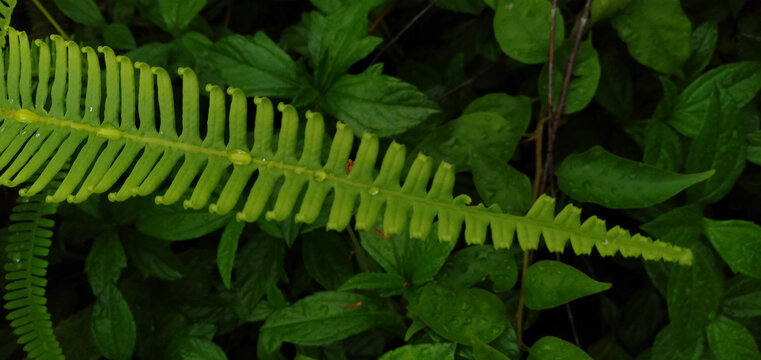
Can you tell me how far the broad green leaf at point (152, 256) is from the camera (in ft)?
5.73

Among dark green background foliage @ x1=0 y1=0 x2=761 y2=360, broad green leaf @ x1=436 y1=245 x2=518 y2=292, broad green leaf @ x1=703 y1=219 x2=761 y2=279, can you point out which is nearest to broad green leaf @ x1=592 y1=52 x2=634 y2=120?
dark green background foliage @ x1=0 y1=0 x2=761 y2=360

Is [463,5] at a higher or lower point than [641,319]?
higher

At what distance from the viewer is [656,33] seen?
158 centimetres

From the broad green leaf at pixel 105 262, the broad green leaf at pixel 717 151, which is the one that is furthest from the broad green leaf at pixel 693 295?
the broad green leaf at pixel 105 262

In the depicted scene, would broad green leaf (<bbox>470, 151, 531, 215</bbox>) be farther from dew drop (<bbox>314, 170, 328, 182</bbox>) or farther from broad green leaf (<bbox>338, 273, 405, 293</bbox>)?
dew drop (<bbox>314, 170, 328, 182</bbox>)

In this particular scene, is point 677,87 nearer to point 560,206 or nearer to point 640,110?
point 640,110

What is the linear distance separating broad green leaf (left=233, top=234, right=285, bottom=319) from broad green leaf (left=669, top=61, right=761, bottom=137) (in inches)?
44.9

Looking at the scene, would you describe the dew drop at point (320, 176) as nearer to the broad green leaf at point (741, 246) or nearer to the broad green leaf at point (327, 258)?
the broad green leaf at point (327, 258)

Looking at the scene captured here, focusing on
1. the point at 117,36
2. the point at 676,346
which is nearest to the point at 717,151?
the point at 676,346

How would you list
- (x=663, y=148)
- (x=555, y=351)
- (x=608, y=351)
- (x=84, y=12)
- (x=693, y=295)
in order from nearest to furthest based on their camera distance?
(x=555, y=351)
(x=693, y=295)
(x=663, y=148)
(x=608, y=351)
(x=84, y=12)

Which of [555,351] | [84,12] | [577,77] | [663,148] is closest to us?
[555,351]

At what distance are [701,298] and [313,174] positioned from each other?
96 cm

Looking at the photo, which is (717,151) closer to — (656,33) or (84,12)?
(656,33)

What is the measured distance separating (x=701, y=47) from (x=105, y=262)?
180cm
